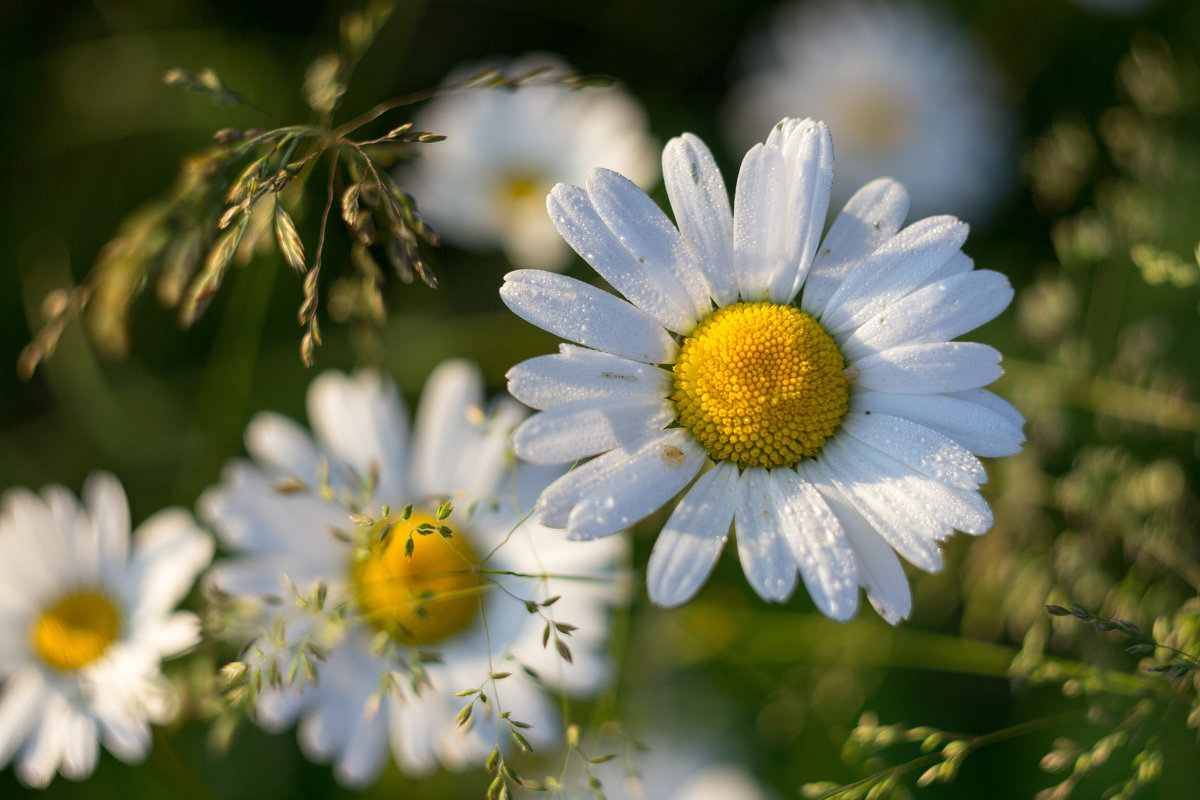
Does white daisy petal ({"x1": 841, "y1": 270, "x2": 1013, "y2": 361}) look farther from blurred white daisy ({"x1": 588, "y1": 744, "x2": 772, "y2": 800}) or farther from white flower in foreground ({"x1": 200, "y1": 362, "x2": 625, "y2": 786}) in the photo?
blurred white daisy ({"x1": 588, "y1": 744, "x2": 772, "y2": 800})

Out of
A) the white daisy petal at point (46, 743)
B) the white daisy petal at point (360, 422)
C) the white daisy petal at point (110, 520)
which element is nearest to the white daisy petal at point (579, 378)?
the white daisy petal at point (360, 422)

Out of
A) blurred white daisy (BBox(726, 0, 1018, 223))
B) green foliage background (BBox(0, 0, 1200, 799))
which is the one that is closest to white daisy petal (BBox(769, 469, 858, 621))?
green foliage background (BBox(0, 0, 1200, 799))

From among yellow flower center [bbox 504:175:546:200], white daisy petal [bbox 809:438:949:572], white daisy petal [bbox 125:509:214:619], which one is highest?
white daisy petal [bbox 809:438:949:572]

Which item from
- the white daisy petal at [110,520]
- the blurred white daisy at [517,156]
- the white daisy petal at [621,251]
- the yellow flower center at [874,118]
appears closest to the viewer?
the white daisy petal at [621,251]

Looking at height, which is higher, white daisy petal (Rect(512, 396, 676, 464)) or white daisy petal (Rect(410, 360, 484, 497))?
white daisy petal (Rect(512, 396, 676, 464))

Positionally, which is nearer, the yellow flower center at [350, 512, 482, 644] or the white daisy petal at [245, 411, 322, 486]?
the yellow flower center at [350, 512, 482, 644]

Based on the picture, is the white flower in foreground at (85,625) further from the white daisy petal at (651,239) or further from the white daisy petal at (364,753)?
the white daisy petal at (651,239)

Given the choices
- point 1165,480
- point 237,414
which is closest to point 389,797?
point 237,414

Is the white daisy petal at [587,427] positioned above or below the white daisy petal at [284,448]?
above

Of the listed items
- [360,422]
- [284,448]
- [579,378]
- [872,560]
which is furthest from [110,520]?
[872,560]
